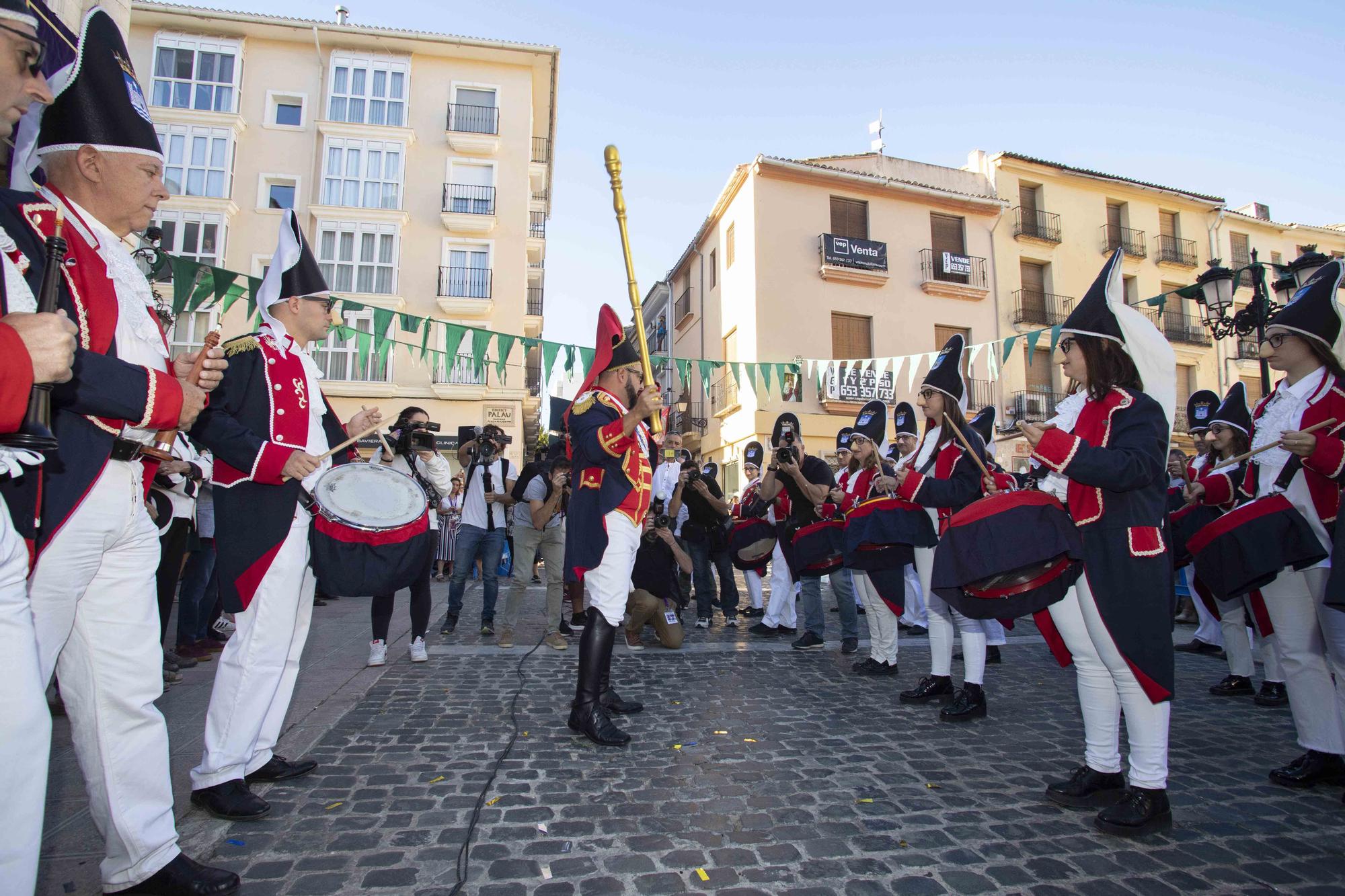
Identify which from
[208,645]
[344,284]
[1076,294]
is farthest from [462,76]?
[208,645]

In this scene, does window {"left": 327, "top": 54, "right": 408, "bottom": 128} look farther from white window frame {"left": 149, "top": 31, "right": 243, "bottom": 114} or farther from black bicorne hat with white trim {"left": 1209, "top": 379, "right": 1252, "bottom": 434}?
black bicorne hat with white trim {"left": 1209, "top": 379, "right": 1252, "bottom": 434}

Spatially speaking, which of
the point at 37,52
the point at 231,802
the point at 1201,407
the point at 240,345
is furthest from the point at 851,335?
the point at 37,52

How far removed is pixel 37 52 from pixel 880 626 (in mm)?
5749

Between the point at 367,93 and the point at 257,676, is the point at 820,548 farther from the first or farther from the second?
the point at 367,93

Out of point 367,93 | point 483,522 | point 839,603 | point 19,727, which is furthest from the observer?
point 367,93

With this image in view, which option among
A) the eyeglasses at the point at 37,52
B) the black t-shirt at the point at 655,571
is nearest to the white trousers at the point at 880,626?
the black t-shirt at the point at 655,571

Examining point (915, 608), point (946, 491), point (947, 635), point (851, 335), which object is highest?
point (851, 335)

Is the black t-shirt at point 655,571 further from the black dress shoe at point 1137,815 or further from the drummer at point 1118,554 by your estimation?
the black dress shoe at point 1137,815

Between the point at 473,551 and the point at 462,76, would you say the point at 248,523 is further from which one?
the point at 462,76

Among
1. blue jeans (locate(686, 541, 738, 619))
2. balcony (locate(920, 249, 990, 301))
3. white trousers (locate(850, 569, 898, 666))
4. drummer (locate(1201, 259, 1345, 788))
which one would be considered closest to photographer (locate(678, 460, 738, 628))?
blue jeans (locate(686, 541, 738, 619))

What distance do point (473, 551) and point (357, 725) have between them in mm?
3249

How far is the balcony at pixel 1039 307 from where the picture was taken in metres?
25.3

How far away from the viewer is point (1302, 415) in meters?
3.85

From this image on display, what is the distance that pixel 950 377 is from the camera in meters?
4.88
